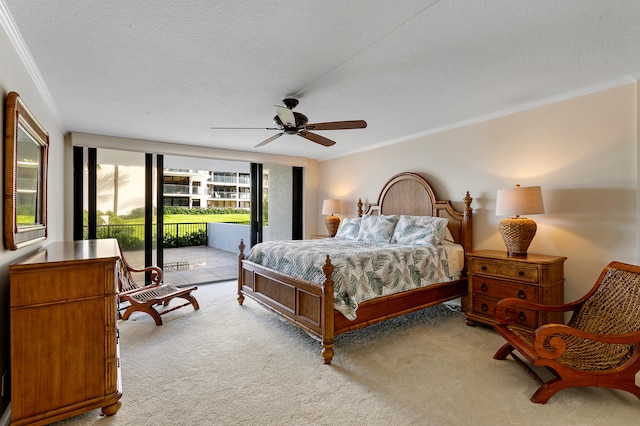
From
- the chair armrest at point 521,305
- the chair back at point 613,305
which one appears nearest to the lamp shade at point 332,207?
the chair armrest at point 521,305

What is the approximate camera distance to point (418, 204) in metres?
4.64

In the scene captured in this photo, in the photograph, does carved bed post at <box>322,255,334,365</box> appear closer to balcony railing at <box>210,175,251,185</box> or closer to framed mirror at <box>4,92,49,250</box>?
framed mirror at <box>4,92,49,250</box>

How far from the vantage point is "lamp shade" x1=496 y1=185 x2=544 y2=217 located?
10.2 feet

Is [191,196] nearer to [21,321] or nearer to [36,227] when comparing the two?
[36,227]

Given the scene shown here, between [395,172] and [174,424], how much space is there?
4281 mm

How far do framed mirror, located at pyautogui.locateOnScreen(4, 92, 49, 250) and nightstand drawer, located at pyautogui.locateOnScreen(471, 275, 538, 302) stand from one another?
12.9 feet

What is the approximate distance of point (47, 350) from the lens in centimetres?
182

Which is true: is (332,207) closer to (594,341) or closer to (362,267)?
(362,267)

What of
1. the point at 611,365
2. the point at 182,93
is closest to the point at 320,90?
the point at 182,93

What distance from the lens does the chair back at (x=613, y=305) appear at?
2207mm

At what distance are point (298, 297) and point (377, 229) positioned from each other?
1.82 metres

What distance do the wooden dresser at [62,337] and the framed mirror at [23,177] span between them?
0.27m

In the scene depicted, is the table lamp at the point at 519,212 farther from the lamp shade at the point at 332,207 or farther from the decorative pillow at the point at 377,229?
the lamp shade at the point at 332,207

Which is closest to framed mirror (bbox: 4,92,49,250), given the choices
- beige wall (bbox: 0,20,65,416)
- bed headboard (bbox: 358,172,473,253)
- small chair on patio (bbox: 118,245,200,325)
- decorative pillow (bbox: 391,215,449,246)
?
beige wall (bbox: 0,20,65,416)
